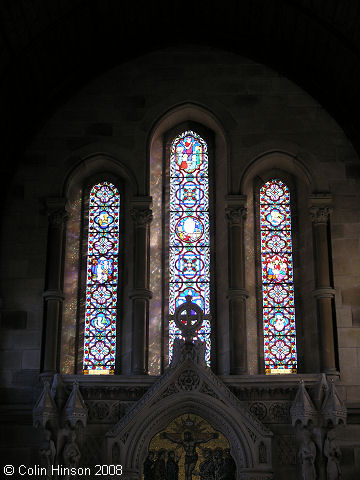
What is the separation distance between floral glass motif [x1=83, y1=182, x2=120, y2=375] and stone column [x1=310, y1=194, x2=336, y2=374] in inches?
129

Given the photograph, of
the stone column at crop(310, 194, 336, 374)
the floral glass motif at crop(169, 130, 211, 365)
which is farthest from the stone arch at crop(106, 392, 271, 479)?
the stone column at crop(310, 194, 336, 374)

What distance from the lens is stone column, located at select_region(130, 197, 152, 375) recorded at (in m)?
14.4

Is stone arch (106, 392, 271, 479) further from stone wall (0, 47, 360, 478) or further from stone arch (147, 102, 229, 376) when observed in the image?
stone arch (147, 102, 229, 376)

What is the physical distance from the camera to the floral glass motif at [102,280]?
587 inches

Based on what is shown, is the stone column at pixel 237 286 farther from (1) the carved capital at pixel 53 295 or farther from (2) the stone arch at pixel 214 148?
(1) the carved capital at pixel 53 295

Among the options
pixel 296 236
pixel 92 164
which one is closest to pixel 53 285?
pixel 92 164

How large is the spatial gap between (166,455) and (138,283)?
2.82 m

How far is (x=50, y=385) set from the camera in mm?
13703

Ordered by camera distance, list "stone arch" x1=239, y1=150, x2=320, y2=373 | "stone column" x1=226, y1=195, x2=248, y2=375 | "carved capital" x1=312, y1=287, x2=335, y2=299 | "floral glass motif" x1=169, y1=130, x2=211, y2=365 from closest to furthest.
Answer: "stone column" x1=226, y1=195, x2=248, y2=375, "carved capital" x1=312, y1=287, x2=335, y2=299, "stone arch" x1=239, y1=150, x2=320, y2=373, "floral glass motif" x1=169, y1=130, x2=211, y2=365

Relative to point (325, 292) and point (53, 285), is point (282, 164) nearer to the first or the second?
point (325, 292)

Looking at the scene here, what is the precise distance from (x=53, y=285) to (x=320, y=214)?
4.39 meters

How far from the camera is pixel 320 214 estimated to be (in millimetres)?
15055

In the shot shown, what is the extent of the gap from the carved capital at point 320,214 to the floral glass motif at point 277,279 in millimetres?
710

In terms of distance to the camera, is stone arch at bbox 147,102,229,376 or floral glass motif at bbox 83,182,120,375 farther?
stone arch at bbox 147,102,229,376
